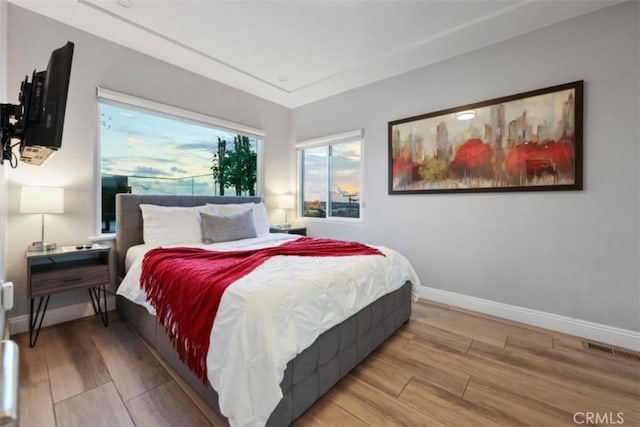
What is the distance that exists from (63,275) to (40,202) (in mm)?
612

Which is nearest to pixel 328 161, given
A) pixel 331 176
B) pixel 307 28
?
pixel 331 176

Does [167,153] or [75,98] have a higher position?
[75,98]

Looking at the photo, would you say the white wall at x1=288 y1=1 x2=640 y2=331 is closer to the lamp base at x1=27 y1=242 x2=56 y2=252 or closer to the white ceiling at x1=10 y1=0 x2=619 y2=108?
the white ceiling at x1=10 y1=0 x2=619 y2=108

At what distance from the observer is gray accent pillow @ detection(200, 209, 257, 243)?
2869 millimetres

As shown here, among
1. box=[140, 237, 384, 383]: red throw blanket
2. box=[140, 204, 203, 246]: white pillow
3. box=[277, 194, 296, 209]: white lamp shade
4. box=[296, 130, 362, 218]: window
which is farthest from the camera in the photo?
box=[277, 194, 296, 209]: white lamp shade

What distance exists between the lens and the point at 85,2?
7.36 ft

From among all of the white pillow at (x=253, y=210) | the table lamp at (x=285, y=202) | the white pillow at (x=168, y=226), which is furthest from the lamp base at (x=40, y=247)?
the table lamp at (x=285, y=202)

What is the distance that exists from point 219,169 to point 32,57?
204cm

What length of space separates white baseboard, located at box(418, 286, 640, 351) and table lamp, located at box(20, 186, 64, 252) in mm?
3239

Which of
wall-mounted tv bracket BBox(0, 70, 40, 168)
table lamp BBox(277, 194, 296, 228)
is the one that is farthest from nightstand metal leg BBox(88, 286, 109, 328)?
table lamp BBox(277, 194, 296, 228)

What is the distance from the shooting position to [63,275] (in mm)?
2223

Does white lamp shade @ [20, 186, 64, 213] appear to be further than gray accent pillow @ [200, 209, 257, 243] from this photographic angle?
No

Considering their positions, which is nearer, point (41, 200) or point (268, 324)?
point (268, 324)

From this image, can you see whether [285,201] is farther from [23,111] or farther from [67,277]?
[23,111]
